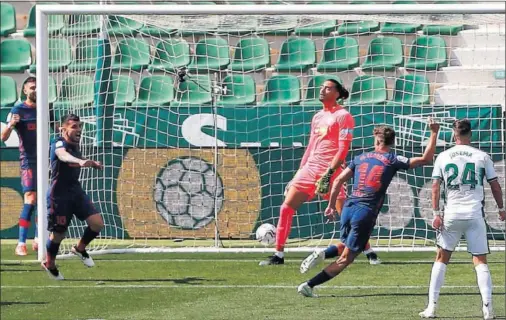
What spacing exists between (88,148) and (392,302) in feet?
20.5

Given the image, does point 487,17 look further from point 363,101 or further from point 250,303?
point 250,303

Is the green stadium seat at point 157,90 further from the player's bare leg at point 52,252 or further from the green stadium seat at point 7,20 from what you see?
the player's bare leg at point 52,252

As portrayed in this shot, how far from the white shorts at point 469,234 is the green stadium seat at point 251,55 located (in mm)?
7825

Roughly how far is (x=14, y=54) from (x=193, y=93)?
13.3 ft

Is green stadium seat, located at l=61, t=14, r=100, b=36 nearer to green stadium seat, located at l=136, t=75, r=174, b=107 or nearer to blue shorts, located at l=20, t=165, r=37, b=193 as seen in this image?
green stadium seat, located at l=136, t=75, r=174, b=107

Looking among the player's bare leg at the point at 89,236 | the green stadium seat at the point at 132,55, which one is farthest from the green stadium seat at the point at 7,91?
the player's bare leg at the point at 89,236

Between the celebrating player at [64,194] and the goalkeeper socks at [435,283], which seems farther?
the celebrating player at [64,194]

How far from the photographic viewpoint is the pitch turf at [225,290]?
898cm

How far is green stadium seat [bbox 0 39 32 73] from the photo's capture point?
18688 mm

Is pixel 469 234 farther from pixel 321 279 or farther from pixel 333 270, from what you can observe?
pixel 321 279

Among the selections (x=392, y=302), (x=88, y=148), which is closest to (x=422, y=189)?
(x=88, y=148)

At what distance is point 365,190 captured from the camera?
962cm

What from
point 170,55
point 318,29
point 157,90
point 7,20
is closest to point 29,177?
point 170,55

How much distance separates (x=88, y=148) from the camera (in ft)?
47.9
